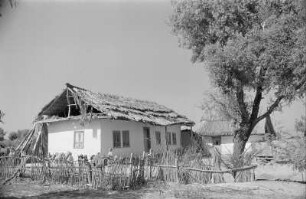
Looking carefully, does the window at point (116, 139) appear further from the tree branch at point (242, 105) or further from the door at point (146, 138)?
the tree branch at point (242, 105)

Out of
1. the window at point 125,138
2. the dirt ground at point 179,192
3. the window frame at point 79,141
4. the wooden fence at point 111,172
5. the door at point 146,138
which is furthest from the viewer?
the door at point 146,138

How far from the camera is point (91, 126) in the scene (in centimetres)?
1778

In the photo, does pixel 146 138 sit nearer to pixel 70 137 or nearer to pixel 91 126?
pixel 91 126

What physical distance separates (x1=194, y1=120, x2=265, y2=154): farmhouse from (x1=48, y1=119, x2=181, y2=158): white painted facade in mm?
11793

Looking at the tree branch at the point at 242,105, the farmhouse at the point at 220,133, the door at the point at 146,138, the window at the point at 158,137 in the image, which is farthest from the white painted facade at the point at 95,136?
the farmhouse at the point at 220,133

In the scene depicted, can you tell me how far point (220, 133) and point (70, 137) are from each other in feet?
55.8

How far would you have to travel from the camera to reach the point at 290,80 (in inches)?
583

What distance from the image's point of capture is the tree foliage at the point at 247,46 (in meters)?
14.3

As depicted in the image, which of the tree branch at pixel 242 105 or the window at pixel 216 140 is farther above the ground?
the tree branch at pixel 242 105

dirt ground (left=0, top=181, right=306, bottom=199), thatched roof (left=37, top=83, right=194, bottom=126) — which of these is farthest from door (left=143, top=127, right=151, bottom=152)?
dirt ground (left=0, top=181, right=306, bottom=199)

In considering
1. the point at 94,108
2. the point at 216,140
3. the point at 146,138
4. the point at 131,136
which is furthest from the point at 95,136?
the point at 216,140

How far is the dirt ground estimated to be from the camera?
29.5ft

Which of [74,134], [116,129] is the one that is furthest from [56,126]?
[116,129]

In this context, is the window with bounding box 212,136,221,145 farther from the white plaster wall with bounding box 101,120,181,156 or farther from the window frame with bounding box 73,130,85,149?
the window frame with bounding box 73,130,85,149
